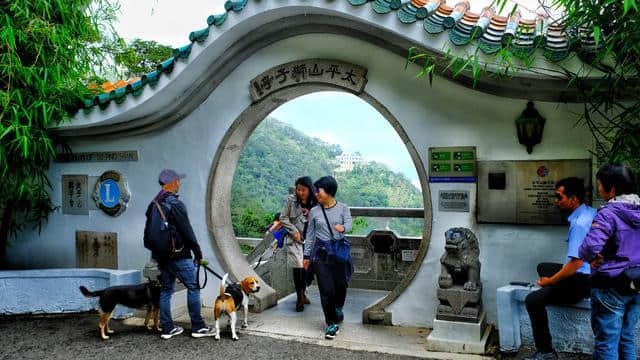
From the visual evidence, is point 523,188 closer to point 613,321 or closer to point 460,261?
point 460,261

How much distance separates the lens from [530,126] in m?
5.41

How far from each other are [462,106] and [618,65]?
1674 millimetres

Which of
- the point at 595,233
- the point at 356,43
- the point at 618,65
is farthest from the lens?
the point at 356,43

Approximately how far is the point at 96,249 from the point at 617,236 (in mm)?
7036

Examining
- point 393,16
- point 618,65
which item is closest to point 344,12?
point 393,16

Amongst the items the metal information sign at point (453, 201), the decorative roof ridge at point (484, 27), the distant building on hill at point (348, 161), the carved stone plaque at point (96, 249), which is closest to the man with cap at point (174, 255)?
the decorative roof ridge at point (484, 27)

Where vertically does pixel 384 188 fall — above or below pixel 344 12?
below

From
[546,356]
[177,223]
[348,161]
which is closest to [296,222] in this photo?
[177,223]

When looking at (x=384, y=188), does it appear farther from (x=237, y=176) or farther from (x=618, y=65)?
(x=618, y=65)

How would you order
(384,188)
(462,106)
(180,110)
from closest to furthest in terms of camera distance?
(462,106), (180,110), (384,188)

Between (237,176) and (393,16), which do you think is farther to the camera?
(237,176)

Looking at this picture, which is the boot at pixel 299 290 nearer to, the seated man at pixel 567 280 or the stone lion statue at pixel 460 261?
the stone lion statue at pixel 460 261

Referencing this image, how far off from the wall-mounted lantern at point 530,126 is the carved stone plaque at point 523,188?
236 mm

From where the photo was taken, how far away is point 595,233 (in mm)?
3613
